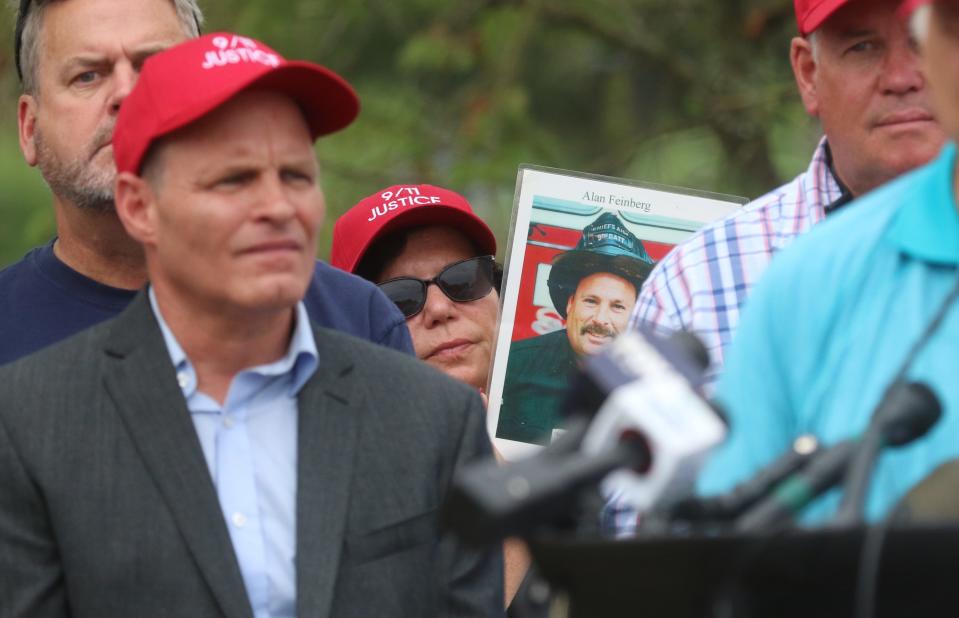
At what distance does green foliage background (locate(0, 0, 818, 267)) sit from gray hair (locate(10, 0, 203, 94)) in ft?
12.0

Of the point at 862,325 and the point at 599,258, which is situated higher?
the point at 599,258

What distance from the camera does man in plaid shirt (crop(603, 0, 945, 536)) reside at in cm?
359

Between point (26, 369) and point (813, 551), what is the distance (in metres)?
1.81

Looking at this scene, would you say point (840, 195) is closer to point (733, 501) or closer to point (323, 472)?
point (323, 472)

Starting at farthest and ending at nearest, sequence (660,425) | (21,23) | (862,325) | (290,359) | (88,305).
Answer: (21,23) < (88,305) < (290,359) < (862,325) < (660,425)

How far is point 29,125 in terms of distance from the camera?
424cm

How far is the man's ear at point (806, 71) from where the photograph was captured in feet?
12.7

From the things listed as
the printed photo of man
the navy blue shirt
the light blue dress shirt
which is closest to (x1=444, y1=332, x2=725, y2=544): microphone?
the light blue dress shirt

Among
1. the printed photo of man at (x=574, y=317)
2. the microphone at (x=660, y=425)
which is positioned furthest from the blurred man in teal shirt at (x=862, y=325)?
the printed photo of man at (x=574, y=317)

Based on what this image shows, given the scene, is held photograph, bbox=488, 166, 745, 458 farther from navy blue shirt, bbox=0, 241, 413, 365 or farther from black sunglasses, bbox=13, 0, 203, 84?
black sunglasses, bbox=13, 0, 203, 84

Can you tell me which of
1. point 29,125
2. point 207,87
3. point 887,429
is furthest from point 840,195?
point 29,125

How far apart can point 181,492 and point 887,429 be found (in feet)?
5.03

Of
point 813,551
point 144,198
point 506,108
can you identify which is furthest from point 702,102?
point 813,551

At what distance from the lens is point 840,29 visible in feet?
12.1
